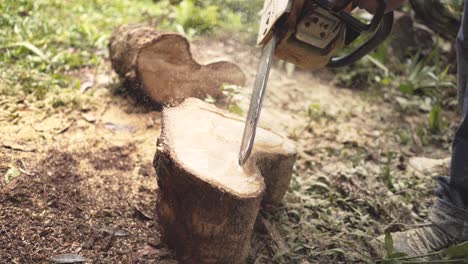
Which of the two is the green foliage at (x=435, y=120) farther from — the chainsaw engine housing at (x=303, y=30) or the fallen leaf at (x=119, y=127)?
the fallen leaf at (x=119, y=127)

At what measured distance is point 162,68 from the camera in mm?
2881

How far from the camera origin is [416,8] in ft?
10.8

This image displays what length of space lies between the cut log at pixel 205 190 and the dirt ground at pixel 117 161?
0.19 metres

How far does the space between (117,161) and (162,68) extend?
841 millimetres

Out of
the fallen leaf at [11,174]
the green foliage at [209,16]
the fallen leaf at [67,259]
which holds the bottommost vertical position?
the fallen leaf at [67,259]

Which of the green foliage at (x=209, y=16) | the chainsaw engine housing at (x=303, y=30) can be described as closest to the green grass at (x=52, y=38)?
the green foliage at (x=209, y=16)

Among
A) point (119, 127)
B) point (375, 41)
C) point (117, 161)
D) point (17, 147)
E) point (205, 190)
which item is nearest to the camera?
point (205, 190)

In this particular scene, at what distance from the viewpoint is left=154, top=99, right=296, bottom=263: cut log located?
5.29ft

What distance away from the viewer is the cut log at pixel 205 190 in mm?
1613

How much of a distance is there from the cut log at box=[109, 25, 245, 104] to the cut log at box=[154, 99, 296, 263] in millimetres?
947

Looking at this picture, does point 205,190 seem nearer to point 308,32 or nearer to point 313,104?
point 308,32

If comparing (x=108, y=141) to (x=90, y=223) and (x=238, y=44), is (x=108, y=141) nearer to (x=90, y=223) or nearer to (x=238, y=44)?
(x=90, y=223)

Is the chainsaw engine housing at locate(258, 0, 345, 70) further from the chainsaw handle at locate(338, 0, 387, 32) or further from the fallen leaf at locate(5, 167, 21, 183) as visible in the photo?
the fallen leaf at locate(5, 167, 21, 183)

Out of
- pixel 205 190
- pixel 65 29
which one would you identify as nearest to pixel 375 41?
pixel 205 190
